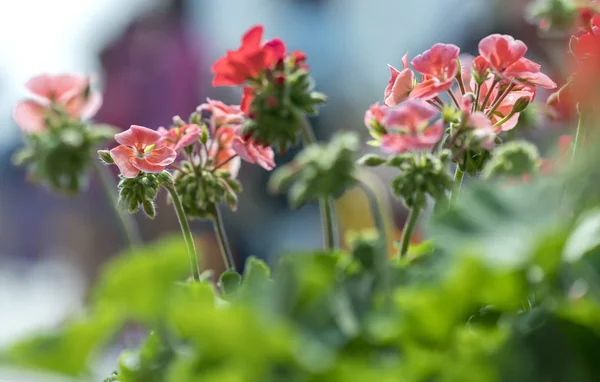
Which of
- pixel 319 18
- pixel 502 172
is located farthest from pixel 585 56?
pixel 319 18

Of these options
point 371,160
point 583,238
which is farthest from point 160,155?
point 583,238

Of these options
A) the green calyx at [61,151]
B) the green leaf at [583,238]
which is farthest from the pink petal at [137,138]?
the green calyx at [61,151]

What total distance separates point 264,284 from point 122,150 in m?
0.18

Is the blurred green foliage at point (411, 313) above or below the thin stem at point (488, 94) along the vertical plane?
below

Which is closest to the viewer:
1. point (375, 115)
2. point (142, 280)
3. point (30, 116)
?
point (142, 280)

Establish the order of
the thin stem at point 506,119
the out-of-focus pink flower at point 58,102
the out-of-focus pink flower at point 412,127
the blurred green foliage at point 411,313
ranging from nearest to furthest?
1. the blurred green foliage at point 411,313
2. the out-of-focus pink flower at point 412,127
3. the thin stem at point 506,119
4. the out-of-focus pink flower at point 58,102

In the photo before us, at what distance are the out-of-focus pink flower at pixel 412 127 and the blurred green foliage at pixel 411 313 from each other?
0.27ft

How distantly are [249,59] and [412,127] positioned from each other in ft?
0.48

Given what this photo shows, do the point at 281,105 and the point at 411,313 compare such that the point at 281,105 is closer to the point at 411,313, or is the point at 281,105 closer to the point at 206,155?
the point at 206,155

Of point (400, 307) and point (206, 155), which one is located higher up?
point (206, 155)

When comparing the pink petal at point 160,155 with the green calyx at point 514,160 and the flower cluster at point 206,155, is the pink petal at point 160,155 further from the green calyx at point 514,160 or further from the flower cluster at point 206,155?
A: the green calyx at point 514,160

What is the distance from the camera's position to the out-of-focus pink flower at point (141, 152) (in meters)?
0.42

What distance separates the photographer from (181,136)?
459mm

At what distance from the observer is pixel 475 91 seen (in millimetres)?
475
